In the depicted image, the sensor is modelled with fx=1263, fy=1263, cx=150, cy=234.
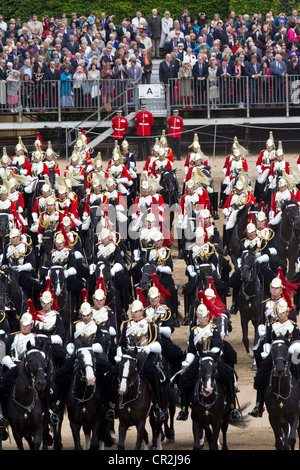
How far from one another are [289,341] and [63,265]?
485 cm

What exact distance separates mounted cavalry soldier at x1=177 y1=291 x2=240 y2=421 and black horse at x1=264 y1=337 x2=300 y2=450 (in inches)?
20.1

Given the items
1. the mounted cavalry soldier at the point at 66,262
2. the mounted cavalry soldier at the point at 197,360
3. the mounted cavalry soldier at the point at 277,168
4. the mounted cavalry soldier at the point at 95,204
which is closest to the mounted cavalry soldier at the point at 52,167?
the mounted cavalry soldier at the point at 95,204

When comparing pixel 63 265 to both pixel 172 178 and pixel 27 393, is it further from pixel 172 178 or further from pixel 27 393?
pixel 172 178

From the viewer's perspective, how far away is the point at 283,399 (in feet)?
46.4

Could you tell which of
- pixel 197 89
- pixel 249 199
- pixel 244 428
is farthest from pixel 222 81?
pixel 244 428

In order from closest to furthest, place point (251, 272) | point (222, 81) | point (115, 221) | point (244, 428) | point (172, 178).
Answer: point (244, 428) → point (251, 272) → point (115, 221) → point (172, 178) → point (222, 81)

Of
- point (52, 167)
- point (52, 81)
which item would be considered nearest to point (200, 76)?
point (52, 81)

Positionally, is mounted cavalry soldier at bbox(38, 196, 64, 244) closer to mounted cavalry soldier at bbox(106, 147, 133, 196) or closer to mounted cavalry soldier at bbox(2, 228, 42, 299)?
mounted cavalry soldier at bbox(2, 228, 42, 299)

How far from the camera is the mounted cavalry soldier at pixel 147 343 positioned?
14.6 metres

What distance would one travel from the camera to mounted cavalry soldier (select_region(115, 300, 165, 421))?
1457cm

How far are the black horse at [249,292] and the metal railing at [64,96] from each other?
10.9 m

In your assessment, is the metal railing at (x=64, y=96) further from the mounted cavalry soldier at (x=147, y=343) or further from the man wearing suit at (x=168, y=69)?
the mounted cavalry soldier at (x=147, y=343)

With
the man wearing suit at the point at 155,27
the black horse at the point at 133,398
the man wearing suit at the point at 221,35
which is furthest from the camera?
the man wearing suit at the point at 155,27

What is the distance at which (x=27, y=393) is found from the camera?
14172 mm
